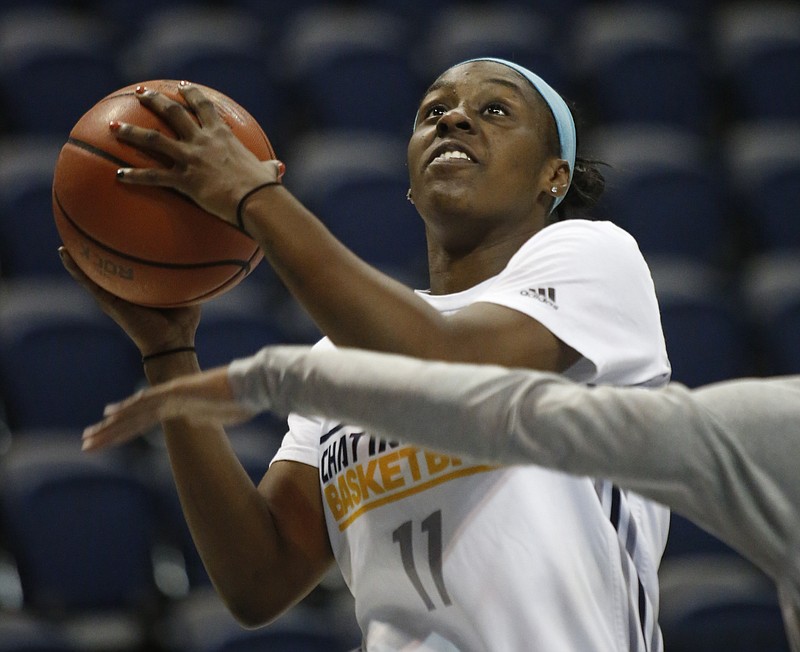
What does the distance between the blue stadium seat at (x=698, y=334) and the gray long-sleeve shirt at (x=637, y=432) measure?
3758mm

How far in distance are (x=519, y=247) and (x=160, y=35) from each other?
4.08 metres

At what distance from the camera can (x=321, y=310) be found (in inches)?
76.1

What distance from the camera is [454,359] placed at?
1962 millimetres

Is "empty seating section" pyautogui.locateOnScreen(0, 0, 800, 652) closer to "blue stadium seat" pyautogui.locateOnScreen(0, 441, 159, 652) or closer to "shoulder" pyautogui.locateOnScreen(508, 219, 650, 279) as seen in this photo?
"blue stadium seat" pyautogui.locateOnScreen(0, 441, 159, 652)

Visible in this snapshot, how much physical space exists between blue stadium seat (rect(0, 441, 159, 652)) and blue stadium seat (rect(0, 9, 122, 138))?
6.55 feet

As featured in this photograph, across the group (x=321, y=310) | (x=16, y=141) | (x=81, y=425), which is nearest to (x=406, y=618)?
(x=321, y=310)

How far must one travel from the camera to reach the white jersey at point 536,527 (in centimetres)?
212

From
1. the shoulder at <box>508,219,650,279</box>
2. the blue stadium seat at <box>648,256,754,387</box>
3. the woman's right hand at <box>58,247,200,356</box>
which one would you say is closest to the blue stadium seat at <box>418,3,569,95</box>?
the blue stadium seat at <box>648,256,754,387</box>

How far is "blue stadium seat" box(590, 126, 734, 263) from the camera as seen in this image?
19.3 feet

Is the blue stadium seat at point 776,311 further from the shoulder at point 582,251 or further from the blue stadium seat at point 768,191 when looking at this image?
the shoulder at point 582,251

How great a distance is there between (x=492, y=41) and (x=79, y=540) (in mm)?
3331

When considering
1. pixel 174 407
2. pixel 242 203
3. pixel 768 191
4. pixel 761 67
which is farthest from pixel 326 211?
pixel 174 407

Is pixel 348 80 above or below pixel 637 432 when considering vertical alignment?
below

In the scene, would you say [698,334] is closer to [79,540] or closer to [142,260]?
[79,540]
